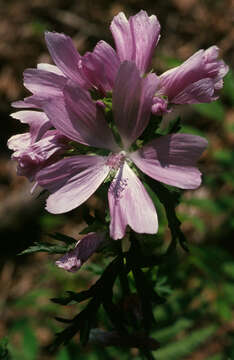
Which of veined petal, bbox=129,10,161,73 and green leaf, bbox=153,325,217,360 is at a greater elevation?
veined petal, bbox=129,10,161,73

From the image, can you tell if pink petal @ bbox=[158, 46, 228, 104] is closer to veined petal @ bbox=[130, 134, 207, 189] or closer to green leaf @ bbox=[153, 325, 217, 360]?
veined petal @ bbox=[130, 134, 207, 189]

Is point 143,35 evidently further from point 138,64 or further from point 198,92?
point 198,92

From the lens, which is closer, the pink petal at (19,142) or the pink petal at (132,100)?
the pink petal at (132,100)

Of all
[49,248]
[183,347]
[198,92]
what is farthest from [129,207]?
[183,347]

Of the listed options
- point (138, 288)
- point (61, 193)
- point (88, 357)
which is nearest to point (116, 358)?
point (88, 357)

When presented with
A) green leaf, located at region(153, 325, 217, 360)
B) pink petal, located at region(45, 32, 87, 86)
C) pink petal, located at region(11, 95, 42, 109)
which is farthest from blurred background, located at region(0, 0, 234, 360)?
pink petal, located at region(45, 32, 87, 86)

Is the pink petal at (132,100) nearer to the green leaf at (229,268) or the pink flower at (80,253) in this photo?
the pink flower at (80,253)

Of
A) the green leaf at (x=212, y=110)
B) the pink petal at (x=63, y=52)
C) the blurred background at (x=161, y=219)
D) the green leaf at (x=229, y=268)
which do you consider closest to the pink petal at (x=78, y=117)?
the pink petal at (x=63, y=52)
